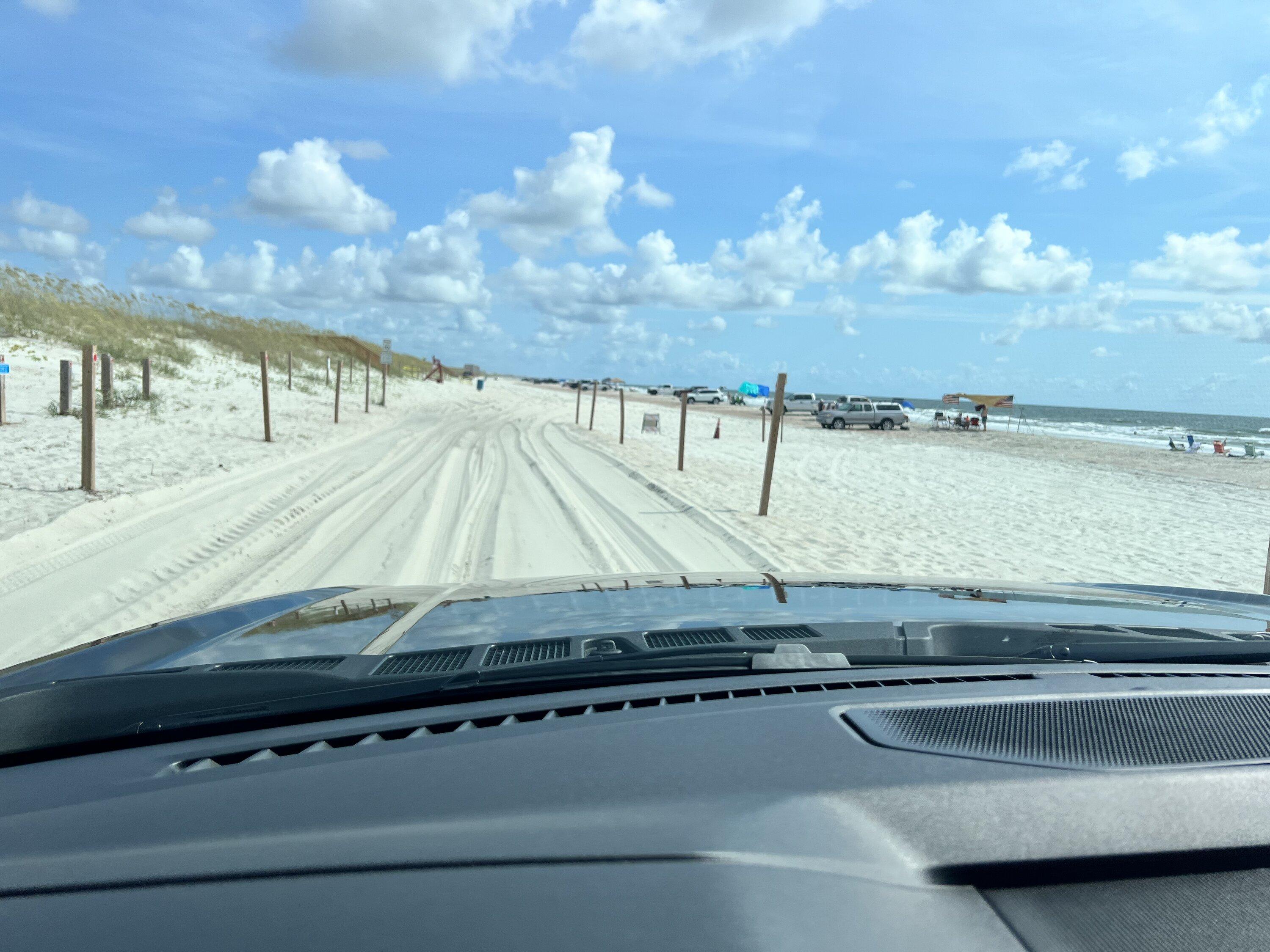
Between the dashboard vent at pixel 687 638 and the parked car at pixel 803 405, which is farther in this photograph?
the parked car at pixel 803 405

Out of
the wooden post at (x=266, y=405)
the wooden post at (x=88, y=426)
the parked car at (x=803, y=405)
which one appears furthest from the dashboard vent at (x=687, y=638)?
the parked car at (x=803, y=405)

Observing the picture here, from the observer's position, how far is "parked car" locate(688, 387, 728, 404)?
79938mm

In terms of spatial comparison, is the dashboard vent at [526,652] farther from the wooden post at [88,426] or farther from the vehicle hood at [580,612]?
the wooden post at [88,426]

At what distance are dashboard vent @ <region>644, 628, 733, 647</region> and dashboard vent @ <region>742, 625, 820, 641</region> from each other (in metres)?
0.08

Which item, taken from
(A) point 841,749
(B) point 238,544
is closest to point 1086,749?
(A) point 841,749

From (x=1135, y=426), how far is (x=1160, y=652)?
93649mm

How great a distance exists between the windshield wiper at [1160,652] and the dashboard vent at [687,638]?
31.3 inches

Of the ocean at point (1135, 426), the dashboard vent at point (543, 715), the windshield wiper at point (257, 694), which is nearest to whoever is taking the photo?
the dashboard vent at point (543, 715)

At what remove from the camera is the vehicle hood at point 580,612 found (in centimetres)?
237

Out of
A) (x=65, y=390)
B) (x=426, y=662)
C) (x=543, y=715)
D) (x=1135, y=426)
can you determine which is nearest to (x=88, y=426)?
(x=65, y=390)

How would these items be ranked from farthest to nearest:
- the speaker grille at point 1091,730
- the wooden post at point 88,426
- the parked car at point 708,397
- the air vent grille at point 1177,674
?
the parked car at point 708,397
the wooden post at point 88,426
the air vent grille at point 1177,674
the speaker grille at point 1091,730

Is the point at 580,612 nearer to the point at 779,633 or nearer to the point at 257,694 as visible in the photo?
the point at 779,633

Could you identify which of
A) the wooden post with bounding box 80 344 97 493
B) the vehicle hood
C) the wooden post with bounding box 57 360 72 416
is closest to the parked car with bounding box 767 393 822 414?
the wooden post with bounding box 57 360 72 416

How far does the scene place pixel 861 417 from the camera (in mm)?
46906
